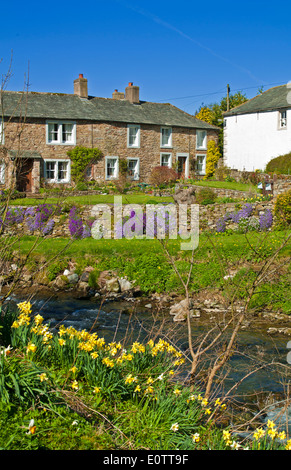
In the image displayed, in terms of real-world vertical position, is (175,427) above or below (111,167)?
below

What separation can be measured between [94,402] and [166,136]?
33911 millimetres

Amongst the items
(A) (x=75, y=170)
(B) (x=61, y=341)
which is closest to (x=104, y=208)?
(A) (x=75, y=170)

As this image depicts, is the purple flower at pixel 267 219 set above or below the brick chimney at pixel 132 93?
below

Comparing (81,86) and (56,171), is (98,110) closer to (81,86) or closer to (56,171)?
(81,86)

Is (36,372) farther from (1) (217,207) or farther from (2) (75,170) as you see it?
(2) (75,170)

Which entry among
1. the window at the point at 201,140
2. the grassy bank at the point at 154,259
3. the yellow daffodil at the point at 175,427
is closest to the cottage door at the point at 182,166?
the window at the point at 201,140

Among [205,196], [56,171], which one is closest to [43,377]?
[205,196]

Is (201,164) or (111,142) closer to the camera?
(111,142)

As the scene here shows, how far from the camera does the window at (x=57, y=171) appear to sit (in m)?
32.3

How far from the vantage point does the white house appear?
3291 cm

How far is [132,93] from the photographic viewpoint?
37.8 m

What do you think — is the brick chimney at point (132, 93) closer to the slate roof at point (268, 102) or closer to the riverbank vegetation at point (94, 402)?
the slate roof at point (268, 102)

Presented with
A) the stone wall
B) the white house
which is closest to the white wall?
the white house

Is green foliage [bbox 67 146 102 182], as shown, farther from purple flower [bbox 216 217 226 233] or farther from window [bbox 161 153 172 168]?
purple flower [bbox 216 217 226 233]
